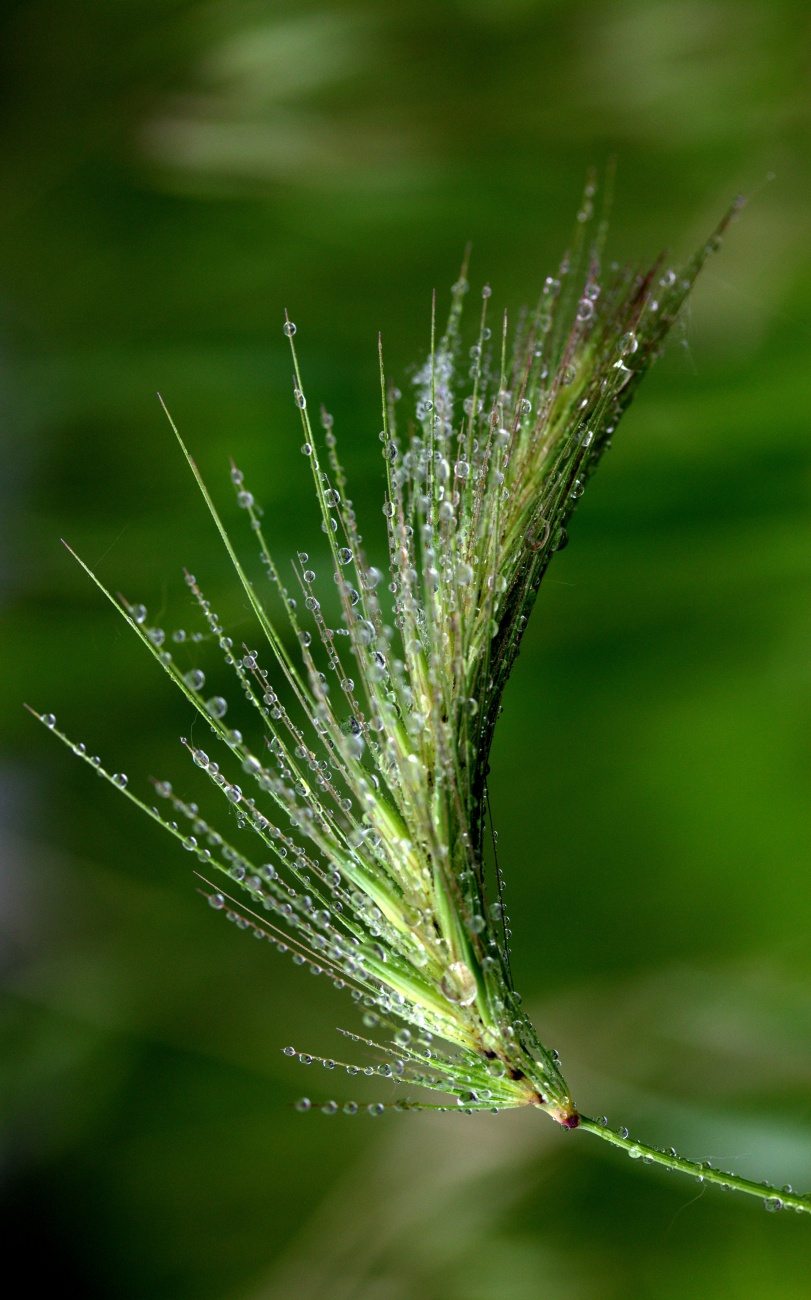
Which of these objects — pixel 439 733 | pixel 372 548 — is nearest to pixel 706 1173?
pixel 439 733

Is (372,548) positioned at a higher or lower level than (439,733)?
higher

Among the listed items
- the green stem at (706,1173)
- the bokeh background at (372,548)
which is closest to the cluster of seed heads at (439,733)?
the green stem at (706,1173)

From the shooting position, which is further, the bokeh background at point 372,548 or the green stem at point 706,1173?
the bokeh background at point 372,548

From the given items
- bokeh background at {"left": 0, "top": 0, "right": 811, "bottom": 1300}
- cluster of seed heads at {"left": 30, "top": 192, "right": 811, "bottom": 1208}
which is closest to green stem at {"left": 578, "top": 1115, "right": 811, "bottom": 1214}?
cluster of seed heads at {"left": 30, "top": 192, "right": 811, "bottom": 1208}

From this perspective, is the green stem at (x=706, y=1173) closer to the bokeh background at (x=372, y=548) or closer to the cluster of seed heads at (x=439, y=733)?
the cluster of seed heads at (x=439, y=733)

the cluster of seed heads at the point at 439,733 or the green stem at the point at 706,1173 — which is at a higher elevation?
the cluster of seed heads at the point at 439,733

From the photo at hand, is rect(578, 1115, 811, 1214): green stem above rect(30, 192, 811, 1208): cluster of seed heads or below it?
below

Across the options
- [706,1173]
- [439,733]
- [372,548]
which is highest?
[372,548]

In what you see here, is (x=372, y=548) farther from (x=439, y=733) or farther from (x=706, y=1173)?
(x=706, y=1173)

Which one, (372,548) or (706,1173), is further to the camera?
(372,548)

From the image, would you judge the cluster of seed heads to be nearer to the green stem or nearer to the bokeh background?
the green stem
